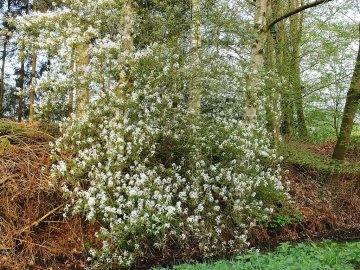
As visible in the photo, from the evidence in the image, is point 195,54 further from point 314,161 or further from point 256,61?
point 314,161

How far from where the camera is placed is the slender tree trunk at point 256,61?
27.6ft

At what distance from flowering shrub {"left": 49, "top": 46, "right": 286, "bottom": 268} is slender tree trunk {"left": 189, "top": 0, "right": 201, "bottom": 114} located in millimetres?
204

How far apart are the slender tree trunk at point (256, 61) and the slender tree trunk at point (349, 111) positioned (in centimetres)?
322

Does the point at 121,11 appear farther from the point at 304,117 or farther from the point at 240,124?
the point at 304,117

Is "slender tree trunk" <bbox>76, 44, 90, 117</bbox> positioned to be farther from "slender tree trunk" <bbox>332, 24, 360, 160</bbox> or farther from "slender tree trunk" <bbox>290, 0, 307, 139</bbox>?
"slender tree trunk" <bbox>332, 24, 360, 160</bbox>

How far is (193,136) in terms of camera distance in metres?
7.64

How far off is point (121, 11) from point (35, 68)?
33.3 ft

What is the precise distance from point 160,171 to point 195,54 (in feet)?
8.31

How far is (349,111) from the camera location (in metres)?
11.8

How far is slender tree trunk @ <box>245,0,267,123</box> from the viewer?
8406 millimetres

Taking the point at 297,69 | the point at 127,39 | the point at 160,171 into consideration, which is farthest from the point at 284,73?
the point at 160,171

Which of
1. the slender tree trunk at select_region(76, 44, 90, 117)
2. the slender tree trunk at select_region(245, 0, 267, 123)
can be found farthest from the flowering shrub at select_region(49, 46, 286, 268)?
the slender tree trunk at select_region(245, 0, 267, 123)

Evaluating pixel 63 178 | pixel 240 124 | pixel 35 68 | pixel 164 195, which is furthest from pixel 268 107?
pixel 35 68

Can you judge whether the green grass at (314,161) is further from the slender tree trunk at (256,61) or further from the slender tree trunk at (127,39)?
the slender tree trunk at (127,39)
